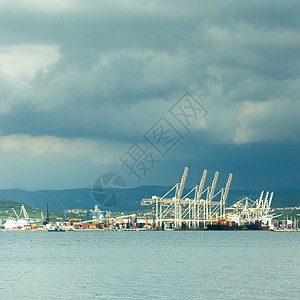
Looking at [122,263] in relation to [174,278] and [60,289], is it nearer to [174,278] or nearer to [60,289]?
[174,278]

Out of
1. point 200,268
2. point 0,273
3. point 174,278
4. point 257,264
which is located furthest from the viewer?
point 257,264

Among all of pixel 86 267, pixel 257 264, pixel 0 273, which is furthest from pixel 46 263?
pixel 257 264

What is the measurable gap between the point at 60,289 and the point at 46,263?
34.8 metres

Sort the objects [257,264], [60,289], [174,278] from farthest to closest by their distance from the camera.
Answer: [257,264], [174,278], [60,289]

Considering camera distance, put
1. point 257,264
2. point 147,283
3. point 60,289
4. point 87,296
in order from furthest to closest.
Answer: point 257,264, point 147,283, point 60,289, point 87,296

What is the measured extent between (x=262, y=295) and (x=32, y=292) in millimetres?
21350

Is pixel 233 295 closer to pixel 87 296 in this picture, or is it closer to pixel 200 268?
pixel 87 296

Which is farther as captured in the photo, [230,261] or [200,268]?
[230,261]

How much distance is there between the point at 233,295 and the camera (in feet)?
175

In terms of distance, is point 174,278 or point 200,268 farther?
point 200,268

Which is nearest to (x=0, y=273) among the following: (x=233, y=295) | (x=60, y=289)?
(x=60, y=289)

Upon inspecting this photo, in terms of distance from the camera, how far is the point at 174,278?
66.7 metres

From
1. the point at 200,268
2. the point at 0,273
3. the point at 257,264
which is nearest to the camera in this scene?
the point at 0,273

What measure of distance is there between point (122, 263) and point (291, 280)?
106 ft
